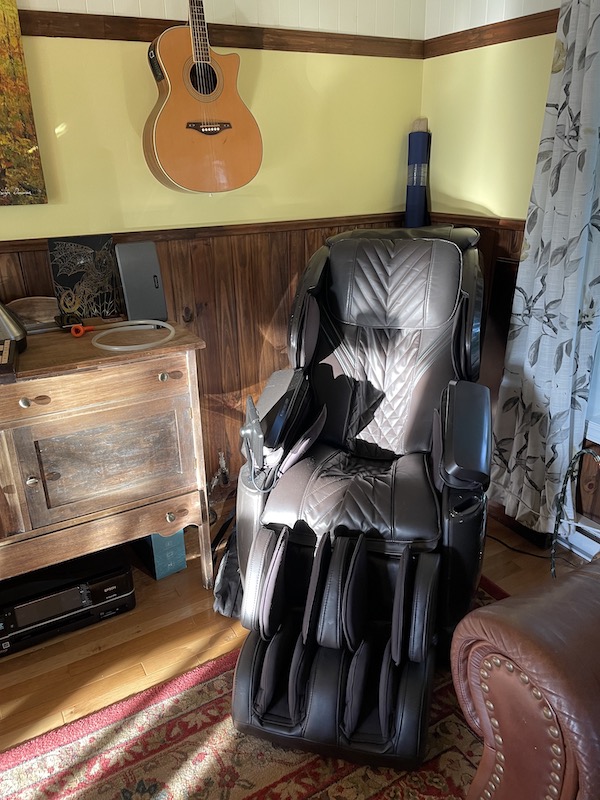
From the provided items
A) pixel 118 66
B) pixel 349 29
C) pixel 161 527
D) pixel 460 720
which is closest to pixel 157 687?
pixel 161 527

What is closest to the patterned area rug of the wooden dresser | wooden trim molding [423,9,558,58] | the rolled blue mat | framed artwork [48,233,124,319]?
the wooden dresser

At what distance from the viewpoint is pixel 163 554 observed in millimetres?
2082

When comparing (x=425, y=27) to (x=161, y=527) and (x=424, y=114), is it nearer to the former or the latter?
(x=424, y=114)

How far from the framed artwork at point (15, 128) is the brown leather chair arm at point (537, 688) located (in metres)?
1.71

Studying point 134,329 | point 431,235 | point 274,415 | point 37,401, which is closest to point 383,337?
point 431,235

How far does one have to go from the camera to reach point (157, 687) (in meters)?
1.66

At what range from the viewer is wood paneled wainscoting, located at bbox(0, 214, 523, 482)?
217 cm

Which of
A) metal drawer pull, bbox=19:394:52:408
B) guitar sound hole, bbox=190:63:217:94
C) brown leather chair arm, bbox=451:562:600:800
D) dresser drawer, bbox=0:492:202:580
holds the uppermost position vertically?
guitar sound hole, bbox=190:63:217:94

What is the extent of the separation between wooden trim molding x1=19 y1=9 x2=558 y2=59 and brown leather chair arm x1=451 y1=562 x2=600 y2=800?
1.81m

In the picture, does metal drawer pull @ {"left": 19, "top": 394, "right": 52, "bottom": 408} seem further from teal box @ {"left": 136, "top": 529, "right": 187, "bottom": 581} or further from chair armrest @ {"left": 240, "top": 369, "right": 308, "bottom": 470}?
teal box @ {"left": 136, "top": 529, "right": 187, "bottom": 581}

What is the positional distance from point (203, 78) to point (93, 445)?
3.89 ft

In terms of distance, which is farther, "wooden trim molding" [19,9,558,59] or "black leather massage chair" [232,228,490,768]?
"wooden trim molding" [19,9,558,59]

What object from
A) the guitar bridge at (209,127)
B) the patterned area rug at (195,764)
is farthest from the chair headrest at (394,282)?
the patterned area rug at (195,764)

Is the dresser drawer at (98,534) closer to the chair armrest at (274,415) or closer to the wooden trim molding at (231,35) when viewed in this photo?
the chair armrest at (274,415)
